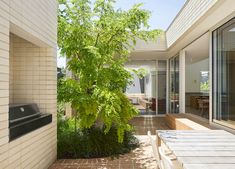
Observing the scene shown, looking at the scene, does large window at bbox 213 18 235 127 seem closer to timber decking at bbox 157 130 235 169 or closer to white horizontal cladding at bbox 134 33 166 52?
timber decking at bbox 157 130 235 169

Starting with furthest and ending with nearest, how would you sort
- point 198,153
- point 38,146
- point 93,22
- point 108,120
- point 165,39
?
point 165,39
point 93,22
point 108,120
point 38,146
point 198,153

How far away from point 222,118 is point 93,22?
3686 mm

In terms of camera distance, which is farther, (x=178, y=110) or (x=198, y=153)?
(x=178, y=110)

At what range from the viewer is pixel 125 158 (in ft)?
18.0

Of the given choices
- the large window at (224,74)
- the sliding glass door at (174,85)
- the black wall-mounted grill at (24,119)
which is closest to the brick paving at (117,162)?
the black wall-mounted grill at (24,119)

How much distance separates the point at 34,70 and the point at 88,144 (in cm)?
200

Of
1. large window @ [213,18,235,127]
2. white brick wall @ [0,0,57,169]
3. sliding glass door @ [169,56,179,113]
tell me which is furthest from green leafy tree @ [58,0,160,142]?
sliding glass door @ [169,56,179,113]

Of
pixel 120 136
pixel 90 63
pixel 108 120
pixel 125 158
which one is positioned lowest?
pixel 125 158

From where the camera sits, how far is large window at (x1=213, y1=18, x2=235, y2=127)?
5422 mm

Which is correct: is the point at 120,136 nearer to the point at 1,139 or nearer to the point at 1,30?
the point at 1,139

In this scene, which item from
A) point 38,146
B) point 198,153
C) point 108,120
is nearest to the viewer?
point 198,153

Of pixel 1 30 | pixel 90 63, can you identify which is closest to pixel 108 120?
pixel 90 63

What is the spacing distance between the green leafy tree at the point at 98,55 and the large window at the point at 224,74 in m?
1.62

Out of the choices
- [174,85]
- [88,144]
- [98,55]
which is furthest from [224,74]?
[174,85]
